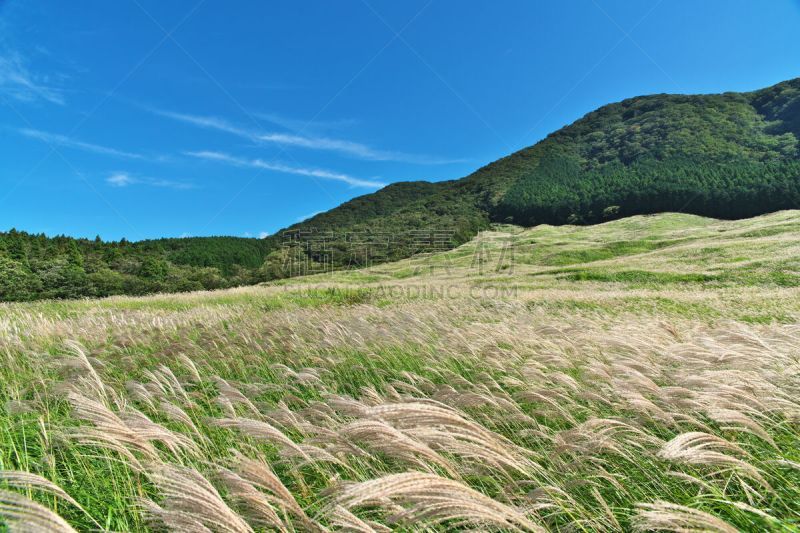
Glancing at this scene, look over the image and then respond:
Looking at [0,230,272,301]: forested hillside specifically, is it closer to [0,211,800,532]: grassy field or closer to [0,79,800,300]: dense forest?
[0,79,800,300]: dense forest

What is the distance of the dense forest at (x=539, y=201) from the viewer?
52656 millimetres

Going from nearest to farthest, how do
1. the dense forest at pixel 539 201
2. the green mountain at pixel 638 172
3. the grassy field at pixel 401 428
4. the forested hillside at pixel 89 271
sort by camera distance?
the grassy field at pixel 401 428, the forested hillside at pixel 89 271, the dense forest at pixel 539 201, the green mountain at pixel 638 172

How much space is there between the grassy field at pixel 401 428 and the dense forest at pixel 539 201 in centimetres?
5125

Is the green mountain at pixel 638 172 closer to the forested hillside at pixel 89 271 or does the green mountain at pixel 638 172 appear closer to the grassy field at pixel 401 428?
the forested hillside at pixel 89 271

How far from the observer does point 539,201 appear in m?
103

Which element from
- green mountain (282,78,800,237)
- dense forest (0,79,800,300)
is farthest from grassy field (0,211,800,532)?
green mountain (282,78,800,237)

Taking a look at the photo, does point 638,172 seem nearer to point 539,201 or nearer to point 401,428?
point 539,201

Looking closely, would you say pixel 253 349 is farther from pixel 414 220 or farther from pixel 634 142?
pixel 634 142

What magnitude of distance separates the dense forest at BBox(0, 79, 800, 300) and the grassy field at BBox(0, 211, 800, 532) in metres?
51.2

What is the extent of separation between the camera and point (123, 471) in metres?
2.74

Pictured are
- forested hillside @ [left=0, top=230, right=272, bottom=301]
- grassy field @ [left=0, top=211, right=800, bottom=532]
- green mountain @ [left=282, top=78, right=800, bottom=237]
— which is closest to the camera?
grassy field @ [left=0, top=211, right=800, bottom=532]

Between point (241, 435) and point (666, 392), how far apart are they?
345 cm

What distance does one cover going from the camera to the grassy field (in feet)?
5.17

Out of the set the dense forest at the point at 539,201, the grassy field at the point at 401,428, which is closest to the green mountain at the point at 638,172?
the dense forest at the point at 539,201
